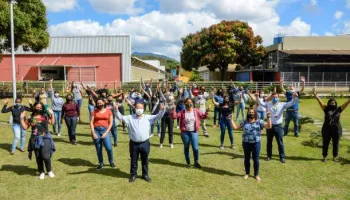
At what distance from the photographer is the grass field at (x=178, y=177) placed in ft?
20.7

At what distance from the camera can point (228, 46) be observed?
3841 centimetres

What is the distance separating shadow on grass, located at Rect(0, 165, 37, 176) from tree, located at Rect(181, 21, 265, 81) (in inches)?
1298

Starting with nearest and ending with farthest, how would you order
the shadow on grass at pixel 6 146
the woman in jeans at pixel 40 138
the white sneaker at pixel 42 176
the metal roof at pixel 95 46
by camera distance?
the woman in jeans at pixel 40 138, the white sneaker at pixel 42 176, the shadow on grass at pixel 6 146, the metal roof at pixel 95 46

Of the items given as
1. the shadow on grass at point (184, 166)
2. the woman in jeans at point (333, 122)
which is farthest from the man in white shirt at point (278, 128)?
the shadow on grass at point (184, 166)

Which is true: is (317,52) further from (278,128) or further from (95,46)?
(278,128)

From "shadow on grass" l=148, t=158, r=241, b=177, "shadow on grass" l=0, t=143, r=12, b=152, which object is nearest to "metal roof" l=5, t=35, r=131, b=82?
"shadow on grass" l=0, t=143, r=12, b=152

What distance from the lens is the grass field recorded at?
6.30 meters

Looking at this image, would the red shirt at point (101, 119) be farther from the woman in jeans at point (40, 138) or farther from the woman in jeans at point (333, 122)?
the woman in jeans at point (333, 122)

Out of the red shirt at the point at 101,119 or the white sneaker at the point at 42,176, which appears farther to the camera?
the red shirt at the point at 101,119

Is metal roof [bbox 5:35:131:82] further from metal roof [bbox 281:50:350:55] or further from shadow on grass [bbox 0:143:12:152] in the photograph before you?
shadow on grass [bbox 0:143:12:152]

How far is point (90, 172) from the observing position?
7.59 meters

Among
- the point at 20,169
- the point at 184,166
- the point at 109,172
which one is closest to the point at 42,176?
the point at 20,169

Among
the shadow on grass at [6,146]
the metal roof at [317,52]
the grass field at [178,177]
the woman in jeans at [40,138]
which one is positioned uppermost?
the metal roof at [317,52]

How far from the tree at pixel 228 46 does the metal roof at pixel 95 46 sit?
10.2 m
